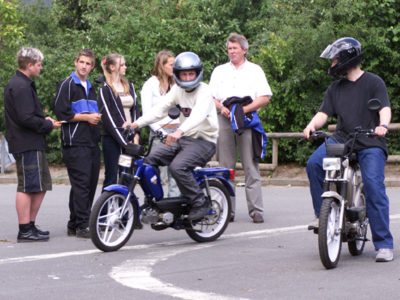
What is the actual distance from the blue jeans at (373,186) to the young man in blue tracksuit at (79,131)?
2809mm

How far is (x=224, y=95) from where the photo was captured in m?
10.5

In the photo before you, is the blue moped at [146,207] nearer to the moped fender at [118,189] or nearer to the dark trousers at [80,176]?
the moped fender at [118,189]

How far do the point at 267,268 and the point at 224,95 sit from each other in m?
3.73

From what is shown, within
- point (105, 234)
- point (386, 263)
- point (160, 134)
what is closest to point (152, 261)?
point (105, 234)

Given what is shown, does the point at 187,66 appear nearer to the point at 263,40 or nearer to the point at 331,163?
the point at 331,163

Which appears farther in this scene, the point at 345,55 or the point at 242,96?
the point at 242,96

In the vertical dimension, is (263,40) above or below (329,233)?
above

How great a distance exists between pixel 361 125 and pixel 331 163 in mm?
625

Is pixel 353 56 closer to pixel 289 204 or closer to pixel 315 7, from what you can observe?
pixel 289 204

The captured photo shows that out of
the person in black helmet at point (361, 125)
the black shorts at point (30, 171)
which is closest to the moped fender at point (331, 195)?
the person in black helmet at point (361, 125)

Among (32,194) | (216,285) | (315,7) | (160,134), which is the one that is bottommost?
(216,285)

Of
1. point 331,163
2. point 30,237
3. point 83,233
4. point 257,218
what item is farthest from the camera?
point 257,218

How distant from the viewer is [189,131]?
340 inches

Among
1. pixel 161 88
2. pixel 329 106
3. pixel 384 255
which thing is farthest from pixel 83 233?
pixel 384 255
